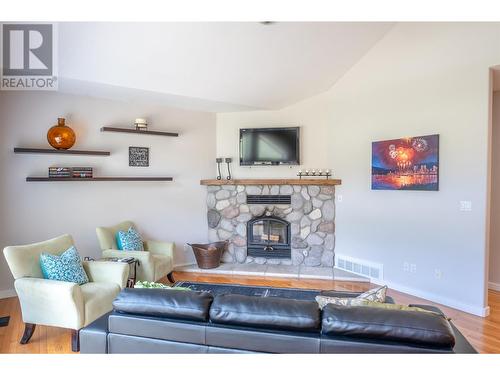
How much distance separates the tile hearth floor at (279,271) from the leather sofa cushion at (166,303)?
3132 mm

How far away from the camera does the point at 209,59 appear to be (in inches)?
144

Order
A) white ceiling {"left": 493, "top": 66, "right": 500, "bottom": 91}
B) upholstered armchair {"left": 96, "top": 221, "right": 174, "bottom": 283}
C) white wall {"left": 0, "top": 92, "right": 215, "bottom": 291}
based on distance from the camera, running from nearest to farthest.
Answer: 1. white ceiling {"left": 493, "top": 66, "right": 500, "bottom": 91}
2. upholstered armchair {"left": 96, "top": 221, "right": 174, "bottom": 283}
3. white wall {"left": 0, "top": 92, "right": 215, "bottom": 291}

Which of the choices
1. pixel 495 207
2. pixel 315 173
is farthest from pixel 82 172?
pixel 495 207

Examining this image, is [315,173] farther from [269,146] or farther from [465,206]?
[465,206]

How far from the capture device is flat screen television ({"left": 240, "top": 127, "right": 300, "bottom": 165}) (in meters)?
5.10

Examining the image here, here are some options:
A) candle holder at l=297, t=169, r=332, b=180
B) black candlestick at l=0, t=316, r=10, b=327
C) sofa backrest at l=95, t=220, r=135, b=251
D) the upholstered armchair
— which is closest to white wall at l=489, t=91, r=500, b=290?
candle holder at l=297, t=169, r=332, b=180

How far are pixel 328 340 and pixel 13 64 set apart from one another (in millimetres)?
4060

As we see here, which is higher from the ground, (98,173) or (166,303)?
(98,173)

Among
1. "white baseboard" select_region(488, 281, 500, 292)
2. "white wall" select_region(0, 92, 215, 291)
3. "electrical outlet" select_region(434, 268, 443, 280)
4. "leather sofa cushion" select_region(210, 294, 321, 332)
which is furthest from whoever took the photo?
"white baseboard" select_region(488, 281, 500, 292)

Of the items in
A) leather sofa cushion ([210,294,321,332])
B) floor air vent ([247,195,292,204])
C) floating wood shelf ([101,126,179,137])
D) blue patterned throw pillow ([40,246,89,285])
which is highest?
→ floating wood shelf ([101,126,179,137])

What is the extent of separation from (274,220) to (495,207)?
3044 mm

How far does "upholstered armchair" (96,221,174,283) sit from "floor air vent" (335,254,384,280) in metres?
2.61

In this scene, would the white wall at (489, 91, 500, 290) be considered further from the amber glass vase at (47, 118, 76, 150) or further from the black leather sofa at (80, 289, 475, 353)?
the amber glass vase at (47, 118, 76, 150)
